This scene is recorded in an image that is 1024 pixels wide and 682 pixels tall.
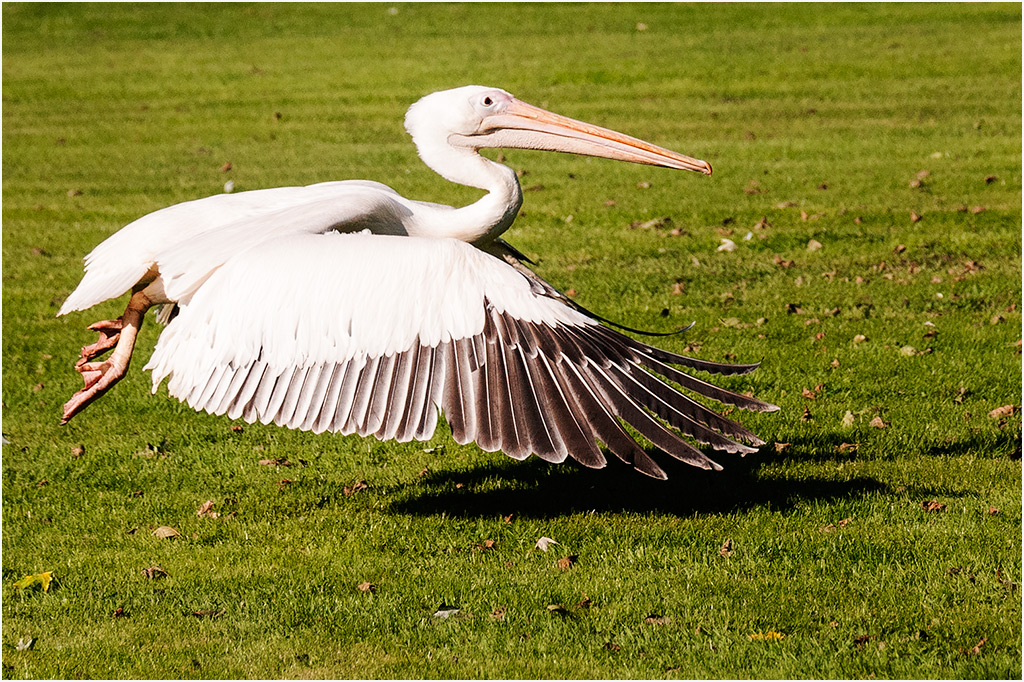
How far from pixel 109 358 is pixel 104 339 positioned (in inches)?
12.5

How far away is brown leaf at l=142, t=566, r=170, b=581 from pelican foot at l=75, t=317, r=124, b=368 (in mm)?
1132

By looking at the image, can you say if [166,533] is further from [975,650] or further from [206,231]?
[975,650]

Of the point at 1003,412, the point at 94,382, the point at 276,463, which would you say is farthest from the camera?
the point at 1003,412

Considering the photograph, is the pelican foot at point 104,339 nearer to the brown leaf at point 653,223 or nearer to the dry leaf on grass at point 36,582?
the dry leaf on grass at point 36,582

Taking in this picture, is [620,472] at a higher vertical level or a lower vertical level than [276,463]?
lower

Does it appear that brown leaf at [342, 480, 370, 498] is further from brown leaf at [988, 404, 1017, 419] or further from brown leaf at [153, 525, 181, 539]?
brown leaf at [988, 404, 1017, 419]

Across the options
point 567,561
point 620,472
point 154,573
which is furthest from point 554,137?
point 154,573

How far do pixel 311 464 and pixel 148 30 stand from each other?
19.5 m

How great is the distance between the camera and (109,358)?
18.9 feet

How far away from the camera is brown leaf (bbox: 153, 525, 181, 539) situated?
5.75 m

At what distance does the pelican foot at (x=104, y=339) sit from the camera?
5.92m

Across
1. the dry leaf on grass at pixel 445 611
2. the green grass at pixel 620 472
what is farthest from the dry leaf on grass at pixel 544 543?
the dry leaf on grass at pixel 445 611

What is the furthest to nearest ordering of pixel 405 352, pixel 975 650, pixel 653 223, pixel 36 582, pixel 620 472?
pixel 653 223 < pixel 620 472 < pixel 36 582 < pixel 405 352 < pixel 975 650

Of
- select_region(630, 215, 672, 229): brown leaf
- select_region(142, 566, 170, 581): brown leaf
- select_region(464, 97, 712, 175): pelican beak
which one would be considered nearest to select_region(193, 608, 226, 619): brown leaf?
select_region(142, 566, 170, 581): brown leaf
